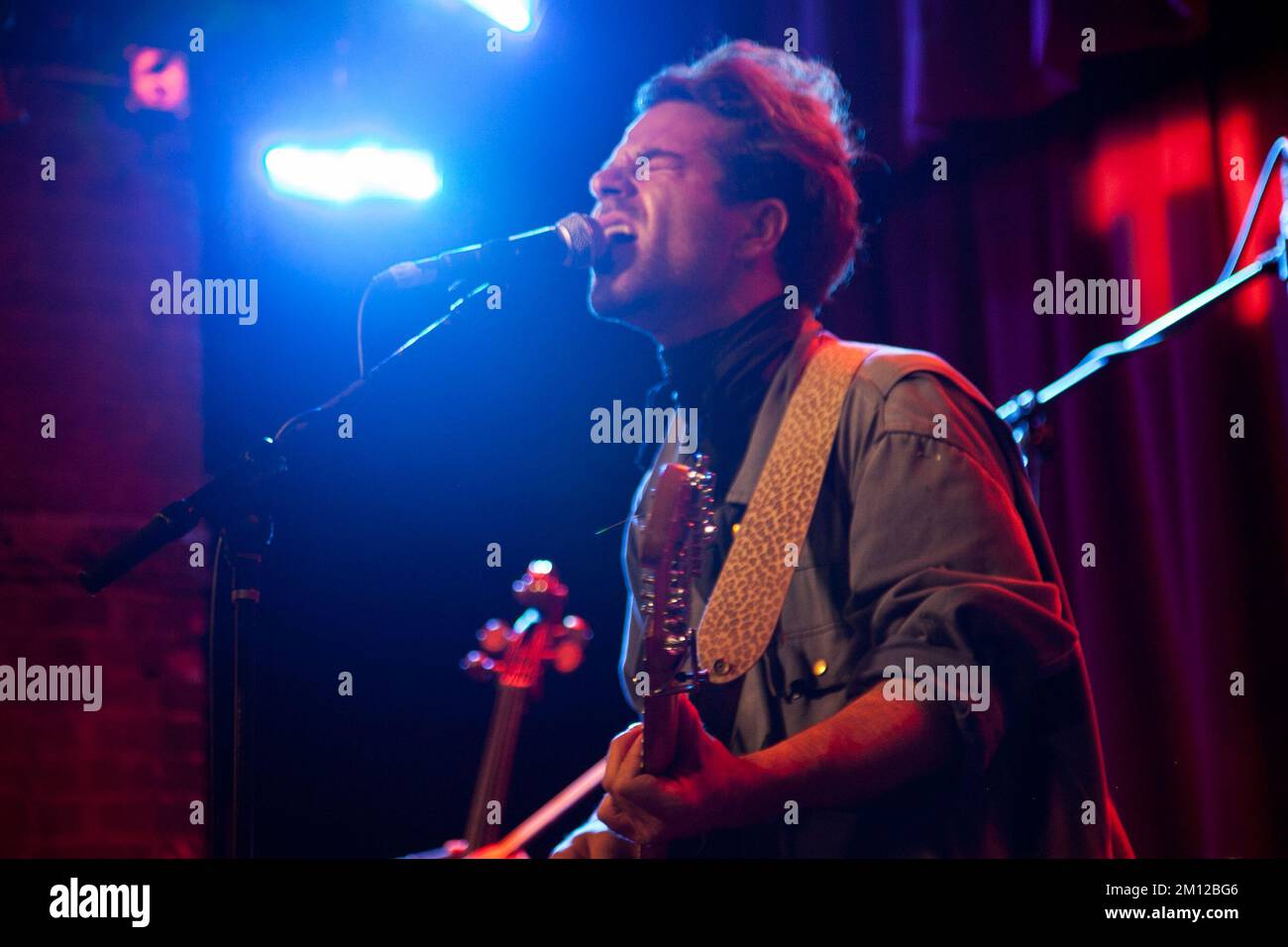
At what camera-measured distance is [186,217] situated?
282cm

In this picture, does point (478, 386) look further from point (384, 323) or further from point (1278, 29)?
point (1278, 29)

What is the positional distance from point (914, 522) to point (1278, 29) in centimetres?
151

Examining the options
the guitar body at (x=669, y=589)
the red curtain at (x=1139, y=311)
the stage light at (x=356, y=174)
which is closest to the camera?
the guitar body at (x=669, y=589)

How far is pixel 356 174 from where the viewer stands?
105 inches

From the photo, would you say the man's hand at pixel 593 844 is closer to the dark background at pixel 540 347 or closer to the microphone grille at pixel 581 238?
the dark background at pixel 540 347

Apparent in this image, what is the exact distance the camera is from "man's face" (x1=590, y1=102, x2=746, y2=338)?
223 cm

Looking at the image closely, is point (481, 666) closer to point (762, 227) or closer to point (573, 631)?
point (573, 631)

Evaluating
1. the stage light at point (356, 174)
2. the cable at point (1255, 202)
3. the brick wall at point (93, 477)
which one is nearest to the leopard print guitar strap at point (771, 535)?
the cable at point (1255, 202)

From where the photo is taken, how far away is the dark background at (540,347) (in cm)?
245

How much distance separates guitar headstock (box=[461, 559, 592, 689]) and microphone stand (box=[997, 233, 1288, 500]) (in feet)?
2.73

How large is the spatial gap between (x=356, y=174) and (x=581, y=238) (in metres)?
0.88

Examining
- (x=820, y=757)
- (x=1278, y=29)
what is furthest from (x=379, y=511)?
(x=1278, y=29)

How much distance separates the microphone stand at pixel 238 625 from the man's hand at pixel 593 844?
1.77 feet

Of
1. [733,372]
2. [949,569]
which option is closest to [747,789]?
[949,569]
